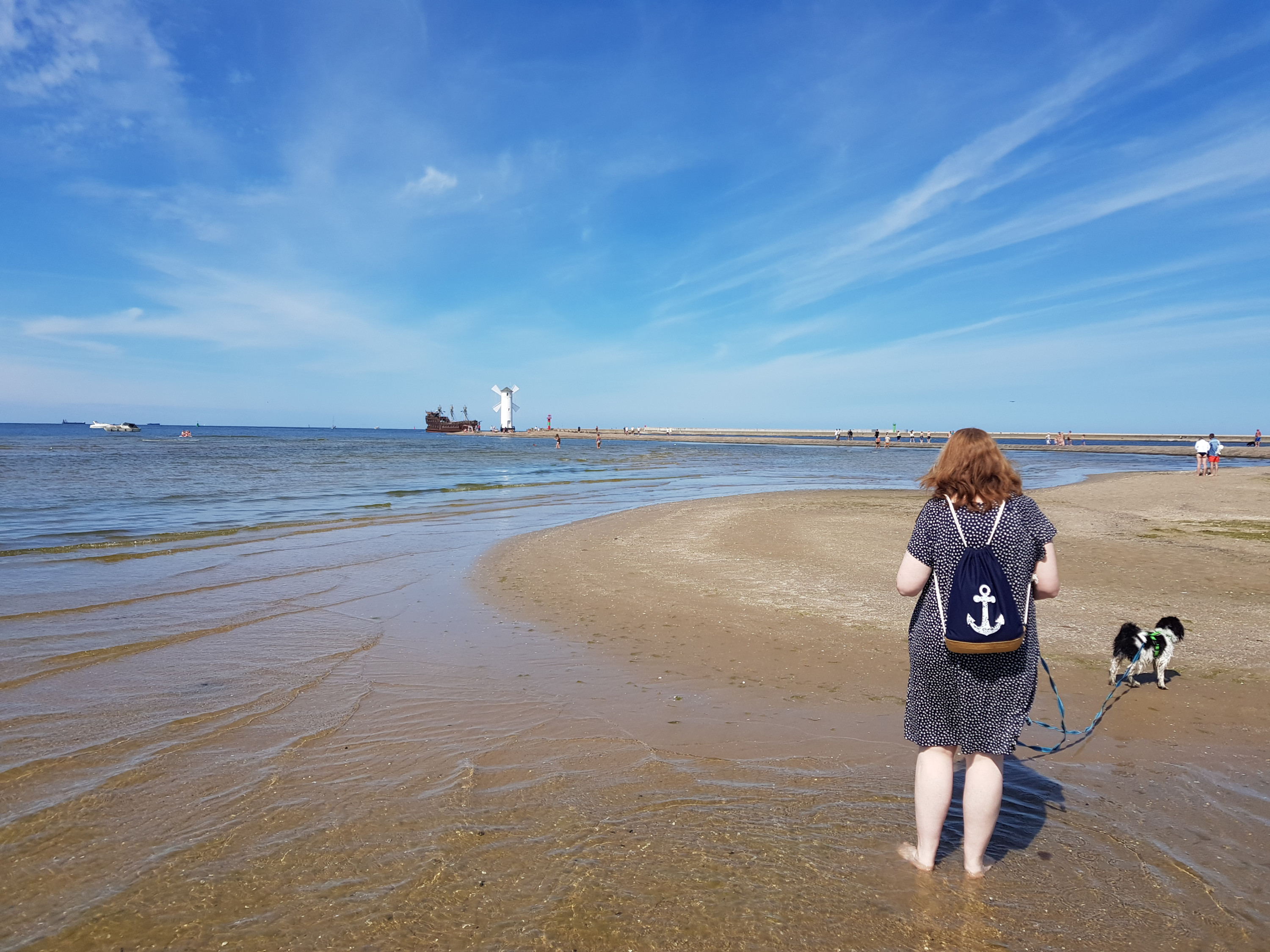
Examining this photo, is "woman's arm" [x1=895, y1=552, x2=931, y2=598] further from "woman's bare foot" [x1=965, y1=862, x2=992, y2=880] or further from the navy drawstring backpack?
"woman's bare foot" [x1=965, y1=862, x2=992, y2=880]

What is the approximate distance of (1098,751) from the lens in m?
4.44

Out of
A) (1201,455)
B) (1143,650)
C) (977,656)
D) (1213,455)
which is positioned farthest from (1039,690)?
(1213,455)

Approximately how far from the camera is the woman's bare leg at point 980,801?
296cm

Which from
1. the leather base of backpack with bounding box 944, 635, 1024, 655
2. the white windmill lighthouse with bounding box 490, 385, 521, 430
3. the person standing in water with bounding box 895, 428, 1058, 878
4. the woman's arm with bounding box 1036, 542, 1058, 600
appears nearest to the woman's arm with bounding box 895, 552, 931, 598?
the person standing in water with bounding box 895, 428, 1058, 878

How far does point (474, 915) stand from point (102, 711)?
391 cm

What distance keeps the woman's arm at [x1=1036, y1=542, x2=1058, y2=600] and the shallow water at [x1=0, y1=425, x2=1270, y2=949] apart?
133 centimetres

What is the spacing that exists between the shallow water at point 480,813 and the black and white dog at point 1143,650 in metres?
1.10

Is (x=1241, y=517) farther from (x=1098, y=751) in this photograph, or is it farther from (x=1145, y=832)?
(x=1145, y=832)

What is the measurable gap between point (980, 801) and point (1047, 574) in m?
1.04

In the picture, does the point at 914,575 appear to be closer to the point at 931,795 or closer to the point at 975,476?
the point at 975,476

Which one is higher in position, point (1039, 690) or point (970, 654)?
point (970, 654)

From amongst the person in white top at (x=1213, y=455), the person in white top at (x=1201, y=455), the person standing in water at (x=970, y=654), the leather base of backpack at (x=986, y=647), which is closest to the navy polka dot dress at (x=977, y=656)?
the person standing in water at (x=970, y=654)

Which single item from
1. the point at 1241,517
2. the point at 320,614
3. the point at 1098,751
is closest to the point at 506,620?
the point at 320,614

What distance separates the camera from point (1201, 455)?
3036cm
